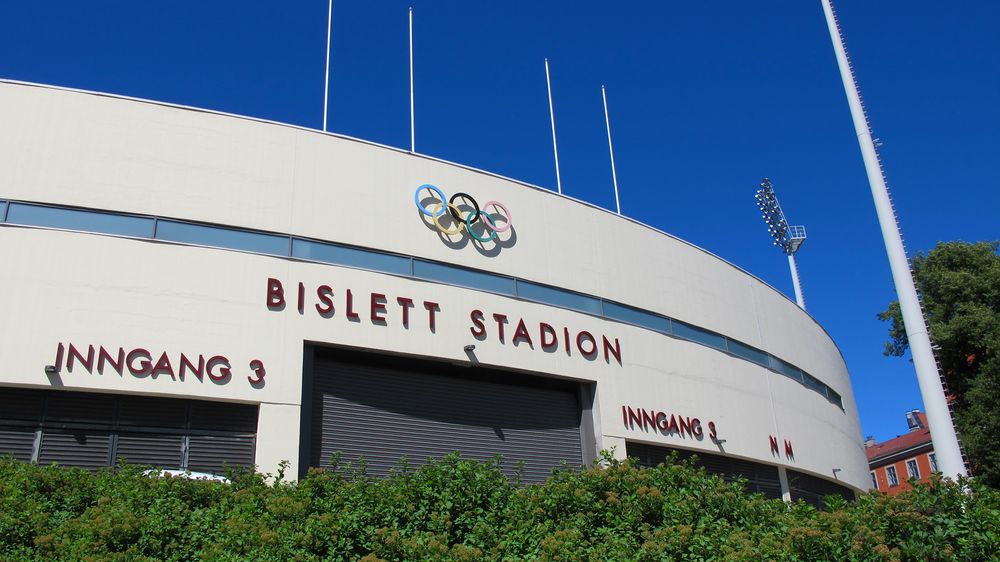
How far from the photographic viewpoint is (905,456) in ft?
213

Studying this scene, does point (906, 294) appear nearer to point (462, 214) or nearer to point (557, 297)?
point (557, 297)

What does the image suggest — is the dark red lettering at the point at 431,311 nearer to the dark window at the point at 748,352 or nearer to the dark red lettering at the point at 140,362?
the dark red lettering at the point at 140,362

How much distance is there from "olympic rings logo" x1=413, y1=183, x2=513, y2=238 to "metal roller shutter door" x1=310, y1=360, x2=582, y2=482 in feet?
11.0

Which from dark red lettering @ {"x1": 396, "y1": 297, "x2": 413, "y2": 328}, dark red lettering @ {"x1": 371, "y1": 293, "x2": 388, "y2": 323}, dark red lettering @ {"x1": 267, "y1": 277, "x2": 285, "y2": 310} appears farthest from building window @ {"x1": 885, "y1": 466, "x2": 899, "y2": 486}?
dark red lettering @ {"x1": 267, "y1": 277, "x2": 285, "y2": 310}

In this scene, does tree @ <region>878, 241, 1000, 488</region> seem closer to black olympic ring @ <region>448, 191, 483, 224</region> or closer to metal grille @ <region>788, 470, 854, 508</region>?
metal grille @ <region>788, 470, 854, 508</region>

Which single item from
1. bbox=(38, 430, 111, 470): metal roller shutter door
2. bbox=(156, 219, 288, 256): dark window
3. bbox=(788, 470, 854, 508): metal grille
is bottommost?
bbox=(38, 430, 111, 470): metal roller shutter door

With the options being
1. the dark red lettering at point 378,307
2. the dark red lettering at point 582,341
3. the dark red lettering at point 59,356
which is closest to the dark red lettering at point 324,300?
the dark red lettering at point 378,307

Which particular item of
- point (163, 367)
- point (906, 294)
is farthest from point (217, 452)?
point (906, 294)

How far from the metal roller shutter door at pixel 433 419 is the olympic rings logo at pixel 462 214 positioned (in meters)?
3.34

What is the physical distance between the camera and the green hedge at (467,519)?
10.0 meters

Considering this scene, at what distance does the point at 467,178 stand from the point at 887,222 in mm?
9641

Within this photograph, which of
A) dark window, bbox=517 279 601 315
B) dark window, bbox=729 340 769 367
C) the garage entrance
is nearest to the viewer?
the garage entrance

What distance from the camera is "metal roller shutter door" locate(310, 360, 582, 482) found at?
17.0 m

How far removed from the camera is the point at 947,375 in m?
Answer: 38.4
